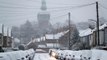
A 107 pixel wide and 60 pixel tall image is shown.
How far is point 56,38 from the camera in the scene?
13050 centimetres

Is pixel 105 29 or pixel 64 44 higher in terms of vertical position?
pixel 105 29

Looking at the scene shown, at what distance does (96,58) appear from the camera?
20172mm

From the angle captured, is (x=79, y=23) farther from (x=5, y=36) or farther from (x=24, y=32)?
(x=5, y=36)

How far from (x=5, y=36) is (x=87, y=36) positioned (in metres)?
28.5


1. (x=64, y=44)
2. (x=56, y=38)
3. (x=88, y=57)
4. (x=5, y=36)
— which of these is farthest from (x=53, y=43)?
(x=88, y=57)

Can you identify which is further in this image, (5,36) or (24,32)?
(24,32)

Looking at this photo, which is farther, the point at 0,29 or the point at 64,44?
the point at 64,44

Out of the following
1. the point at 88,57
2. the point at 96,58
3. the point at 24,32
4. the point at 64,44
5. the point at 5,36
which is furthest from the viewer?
the point at 24,32

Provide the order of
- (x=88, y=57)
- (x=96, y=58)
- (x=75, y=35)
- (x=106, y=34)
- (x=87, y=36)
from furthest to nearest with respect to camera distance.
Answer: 1. (x=75, y=35)
2. (x=87, y=36)
3. (x=106, y=34)
4. (x=88, y=57)
5. (x=96, y=58)

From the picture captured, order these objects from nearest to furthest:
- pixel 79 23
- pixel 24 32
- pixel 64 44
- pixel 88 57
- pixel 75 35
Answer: pixel 88 57, pixel 75 35, pixel 64 44, pixel 79 23, pixel 24 32

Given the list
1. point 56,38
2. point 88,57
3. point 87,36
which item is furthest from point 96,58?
point 56,38

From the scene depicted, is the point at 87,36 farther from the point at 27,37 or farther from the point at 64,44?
the point at 27,37

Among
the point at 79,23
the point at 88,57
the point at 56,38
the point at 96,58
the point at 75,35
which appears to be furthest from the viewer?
the point at 79,23

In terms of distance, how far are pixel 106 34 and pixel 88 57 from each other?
125 feet
